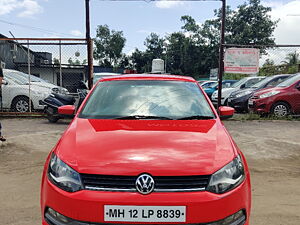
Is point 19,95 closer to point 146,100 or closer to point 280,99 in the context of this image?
point 146,100

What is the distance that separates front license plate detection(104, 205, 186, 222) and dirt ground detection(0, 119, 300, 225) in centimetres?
133

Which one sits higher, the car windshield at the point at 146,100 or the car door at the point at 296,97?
the car windshield at the point at 146,100

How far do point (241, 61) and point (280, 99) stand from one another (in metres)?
1.93

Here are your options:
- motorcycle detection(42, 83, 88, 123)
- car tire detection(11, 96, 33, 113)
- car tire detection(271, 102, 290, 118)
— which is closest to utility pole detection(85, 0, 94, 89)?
motorcycle detection(42, 83, 88, 123)

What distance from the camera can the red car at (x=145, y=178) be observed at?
2023mm

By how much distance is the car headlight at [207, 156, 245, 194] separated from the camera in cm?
212

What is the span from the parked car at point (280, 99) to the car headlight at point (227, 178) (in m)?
8.54

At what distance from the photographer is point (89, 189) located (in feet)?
6.86

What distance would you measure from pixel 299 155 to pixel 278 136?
185 centimetres

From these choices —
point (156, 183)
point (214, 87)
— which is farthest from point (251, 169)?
point (214, 87)

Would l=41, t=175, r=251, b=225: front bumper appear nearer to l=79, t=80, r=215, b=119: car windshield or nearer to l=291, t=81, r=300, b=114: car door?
l=79, t=80, r=215, b=119: car windshield

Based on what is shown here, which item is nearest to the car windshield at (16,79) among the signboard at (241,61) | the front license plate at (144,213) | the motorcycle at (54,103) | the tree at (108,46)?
the motorcycle at (54,103)

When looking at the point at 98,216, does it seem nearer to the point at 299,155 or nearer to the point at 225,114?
the point at 225,114

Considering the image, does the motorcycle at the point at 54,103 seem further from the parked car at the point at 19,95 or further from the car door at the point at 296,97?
the car door at the point at 296,97
